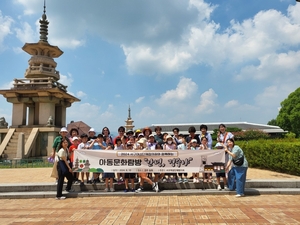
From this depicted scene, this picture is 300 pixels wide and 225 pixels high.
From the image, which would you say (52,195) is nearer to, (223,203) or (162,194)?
(162,194)

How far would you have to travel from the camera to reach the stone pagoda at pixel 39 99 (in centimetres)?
2245

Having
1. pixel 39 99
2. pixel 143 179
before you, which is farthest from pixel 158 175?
pixel 39 99

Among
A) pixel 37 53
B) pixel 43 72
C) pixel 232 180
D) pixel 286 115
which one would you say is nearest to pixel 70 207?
pixel 232 180

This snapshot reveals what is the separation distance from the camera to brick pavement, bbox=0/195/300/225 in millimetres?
5281

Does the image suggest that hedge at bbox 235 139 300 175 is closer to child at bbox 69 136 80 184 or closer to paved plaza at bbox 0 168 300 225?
paved plaza at bbox 0 168 300 225

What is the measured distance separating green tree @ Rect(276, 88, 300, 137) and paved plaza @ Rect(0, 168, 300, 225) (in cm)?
3987

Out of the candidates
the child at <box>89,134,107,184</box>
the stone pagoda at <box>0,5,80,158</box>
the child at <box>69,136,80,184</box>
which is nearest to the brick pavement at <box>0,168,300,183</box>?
the child at <box>69,136,80,184</box>

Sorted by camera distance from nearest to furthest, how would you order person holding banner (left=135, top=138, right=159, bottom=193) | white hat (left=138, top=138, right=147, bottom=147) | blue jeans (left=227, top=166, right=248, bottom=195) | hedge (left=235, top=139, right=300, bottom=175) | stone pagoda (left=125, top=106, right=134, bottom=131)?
blue jeans (left=227, top=166, right=248, bottom=195)
person holding banner (left=135, top=138, right=159, bottom=193)
white hat (left=138, top=138, right=147, bottom=147)
hedge (left=235, top=139, right=300, bottom=175)
stone pagoda (left=125, top=106, right=134, bottom=131)

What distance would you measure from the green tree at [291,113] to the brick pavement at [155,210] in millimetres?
39870

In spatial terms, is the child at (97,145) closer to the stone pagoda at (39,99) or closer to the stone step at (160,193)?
the stone step at (160,193)

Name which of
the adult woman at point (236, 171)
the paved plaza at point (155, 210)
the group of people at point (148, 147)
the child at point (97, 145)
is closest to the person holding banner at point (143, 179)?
the group of people at point (148, 147)

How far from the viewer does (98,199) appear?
7426 mm

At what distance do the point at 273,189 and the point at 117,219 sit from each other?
525 centimetres

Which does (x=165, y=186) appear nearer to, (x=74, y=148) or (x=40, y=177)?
(x=74, y=148)
